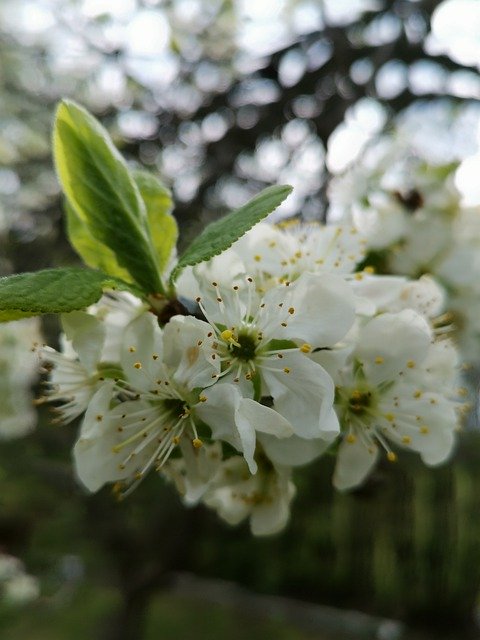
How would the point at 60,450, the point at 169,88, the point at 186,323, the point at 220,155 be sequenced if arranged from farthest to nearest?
1. the point at 60,450
2. the point at 169,88
3. the point at 220,155
4. the point at 186,323

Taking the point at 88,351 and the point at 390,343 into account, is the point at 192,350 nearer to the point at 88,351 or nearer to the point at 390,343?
the point at 88,351

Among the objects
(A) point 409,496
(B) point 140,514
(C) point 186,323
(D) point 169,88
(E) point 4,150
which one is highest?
(C) point 186,323

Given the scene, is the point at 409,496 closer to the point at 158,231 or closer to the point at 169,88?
the point at 169,88

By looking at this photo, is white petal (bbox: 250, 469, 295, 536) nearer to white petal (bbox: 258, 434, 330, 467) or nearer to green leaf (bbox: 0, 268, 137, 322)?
white petal (bbox: 258, 434, 330, 467)

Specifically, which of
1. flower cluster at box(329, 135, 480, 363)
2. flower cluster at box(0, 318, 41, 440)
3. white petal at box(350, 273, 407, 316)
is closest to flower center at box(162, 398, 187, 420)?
white petal at box(350, 273, 407, 316)

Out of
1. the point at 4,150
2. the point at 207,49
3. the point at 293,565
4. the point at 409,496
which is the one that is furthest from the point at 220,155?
the point at 293,565
